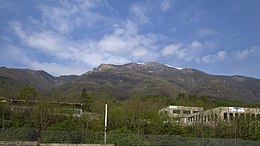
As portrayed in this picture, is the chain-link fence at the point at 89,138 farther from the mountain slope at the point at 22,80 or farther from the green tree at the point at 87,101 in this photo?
the mountain slope at the point at 22,80

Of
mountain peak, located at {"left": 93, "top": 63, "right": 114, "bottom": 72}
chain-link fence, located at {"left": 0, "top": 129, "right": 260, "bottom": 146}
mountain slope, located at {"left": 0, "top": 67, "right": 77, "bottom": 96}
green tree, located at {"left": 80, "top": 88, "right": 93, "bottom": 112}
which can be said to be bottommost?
chain-link fence, located at {"left": 0, "top": 129, "right": 260, "bottom": 146}

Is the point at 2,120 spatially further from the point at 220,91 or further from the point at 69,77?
the point at 69,77

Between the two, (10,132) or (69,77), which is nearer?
(10,132)

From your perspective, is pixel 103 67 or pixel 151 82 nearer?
pixel 151 82

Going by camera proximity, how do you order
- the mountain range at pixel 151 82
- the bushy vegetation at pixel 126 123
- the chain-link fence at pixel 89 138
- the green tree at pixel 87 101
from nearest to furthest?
the chain-link fence at pixel 89 138
the bushy vegetation at pixel 126 123
the green tree at pixel 87 101
the mountain range at pixel 151 82

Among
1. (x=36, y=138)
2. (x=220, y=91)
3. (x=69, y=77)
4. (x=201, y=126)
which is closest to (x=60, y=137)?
(x=36, y=138)

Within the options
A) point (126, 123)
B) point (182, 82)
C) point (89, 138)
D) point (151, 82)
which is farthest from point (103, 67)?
point (89, 138)

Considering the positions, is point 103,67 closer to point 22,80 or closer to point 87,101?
point 22,80

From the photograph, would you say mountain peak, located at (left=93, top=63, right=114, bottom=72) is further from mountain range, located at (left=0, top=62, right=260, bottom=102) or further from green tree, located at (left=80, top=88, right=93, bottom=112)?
green tree, located at (left=80, top=88, right=93, bottom=112)

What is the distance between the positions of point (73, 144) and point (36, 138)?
3025 millimetres

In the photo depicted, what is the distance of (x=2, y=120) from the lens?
108 ft

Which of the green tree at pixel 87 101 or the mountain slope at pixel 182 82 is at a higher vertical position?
the mountain slope at pixel 182 82

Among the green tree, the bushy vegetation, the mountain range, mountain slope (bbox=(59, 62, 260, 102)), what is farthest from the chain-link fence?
mountain slope (bbox=(59, 62, 260, 102))

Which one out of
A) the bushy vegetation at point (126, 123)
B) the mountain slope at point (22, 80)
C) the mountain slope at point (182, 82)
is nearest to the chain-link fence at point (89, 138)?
the bushy vegetation at point (126, 123)
